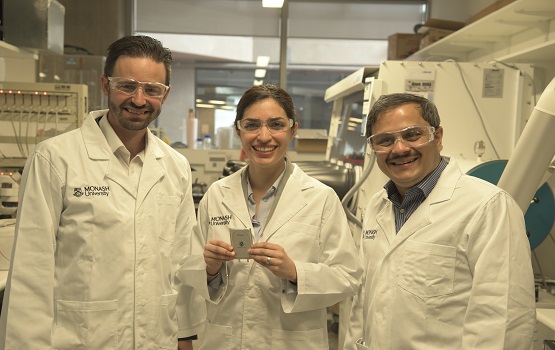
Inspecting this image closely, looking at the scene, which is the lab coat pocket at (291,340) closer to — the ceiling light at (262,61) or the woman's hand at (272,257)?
the woman's hand at (272,257)

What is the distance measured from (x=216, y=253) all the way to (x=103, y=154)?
1.51 feet

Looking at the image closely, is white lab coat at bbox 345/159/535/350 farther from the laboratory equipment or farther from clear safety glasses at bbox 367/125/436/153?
the laboratory equipment

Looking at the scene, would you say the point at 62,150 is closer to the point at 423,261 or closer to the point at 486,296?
the point at 423,261

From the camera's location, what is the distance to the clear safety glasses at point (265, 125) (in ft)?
5.73

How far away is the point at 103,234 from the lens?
1.58 meters

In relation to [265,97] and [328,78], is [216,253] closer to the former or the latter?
[265,97]

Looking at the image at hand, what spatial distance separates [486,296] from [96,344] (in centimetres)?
108

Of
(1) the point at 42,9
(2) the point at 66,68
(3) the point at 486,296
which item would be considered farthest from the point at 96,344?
(2) the point at 66,68

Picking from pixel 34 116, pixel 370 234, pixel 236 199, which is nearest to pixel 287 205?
pixel 236 199

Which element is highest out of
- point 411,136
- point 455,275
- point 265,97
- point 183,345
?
point 265,97

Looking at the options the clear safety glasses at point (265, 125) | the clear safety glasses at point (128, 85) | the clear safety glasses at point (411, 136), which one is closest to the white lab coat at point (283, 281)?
the clear safety glasses at point (265, 125)

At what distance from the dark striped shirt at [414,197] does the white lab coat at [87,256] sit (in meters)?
0.73

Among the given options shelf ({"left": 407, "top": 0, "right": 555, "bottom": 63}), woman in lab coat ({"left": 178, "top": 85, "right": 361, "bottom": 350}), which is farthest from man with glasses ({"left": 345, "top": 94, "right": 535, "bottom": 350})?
shelf ({"left": 407, "top": 0, "right": 555, "bottom": 63})

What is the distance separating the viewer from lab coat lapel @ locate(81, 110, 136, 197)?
1.64 meters
